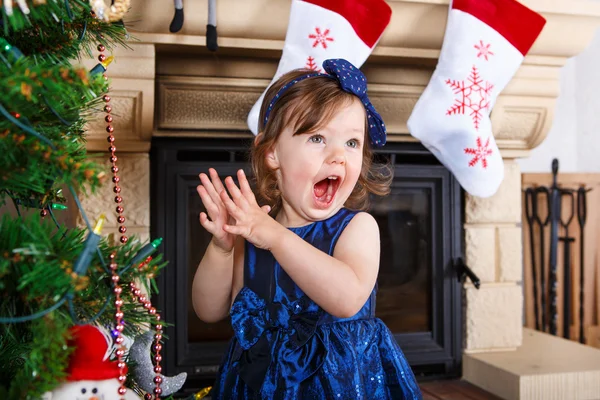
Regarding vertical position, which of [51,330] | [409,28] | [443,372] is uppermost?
[409,28]

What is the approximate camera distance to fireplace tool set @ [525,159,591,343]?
246cm

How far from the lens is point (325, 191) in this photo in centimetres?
97

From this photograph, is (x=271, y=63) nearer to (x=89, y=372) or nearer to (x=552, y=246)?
(x=89, y=372)

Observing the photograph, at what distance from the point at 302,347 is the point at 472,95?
966 mm

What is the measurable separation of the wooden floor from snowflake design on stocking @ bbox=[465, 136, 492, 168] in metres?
0.67

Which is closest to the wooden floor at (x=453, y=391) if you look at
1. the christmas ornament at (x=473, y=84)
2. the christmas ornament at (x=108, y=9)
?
the christmas ornament at (x=473, y=84)

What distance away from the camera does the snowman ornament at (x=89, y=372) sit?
617mm

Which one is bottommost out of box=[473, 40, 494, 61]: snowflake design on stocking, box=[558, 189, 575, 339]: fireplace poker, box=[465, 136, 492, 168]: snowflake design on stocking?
box=[558, 189, 575, 339]: fireplace poker

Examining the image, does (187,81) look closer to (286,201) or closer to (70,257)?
(286,201)

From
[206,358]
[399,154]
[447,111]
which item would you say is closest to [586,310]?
[399,154]

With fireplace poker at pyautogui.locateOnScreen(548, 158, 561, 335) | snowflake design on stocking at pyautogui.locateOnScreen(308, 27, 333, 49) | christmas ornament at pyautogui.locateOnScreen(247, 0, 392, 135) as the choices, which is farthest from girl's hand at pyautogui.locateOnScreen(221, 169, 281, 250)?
fireplace poker at pyautogui.locateOnScreen(548, 158, 561, 335)

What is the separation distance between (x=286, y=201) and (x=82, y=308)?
418mm

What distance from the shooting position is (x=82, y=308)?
654 mm

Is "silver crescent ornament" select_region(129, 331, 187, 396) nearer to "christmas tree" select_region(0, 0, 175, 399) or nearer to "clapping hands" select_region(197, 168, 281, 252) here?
"christmas tree" select_region(0, 0, 175, 399)
